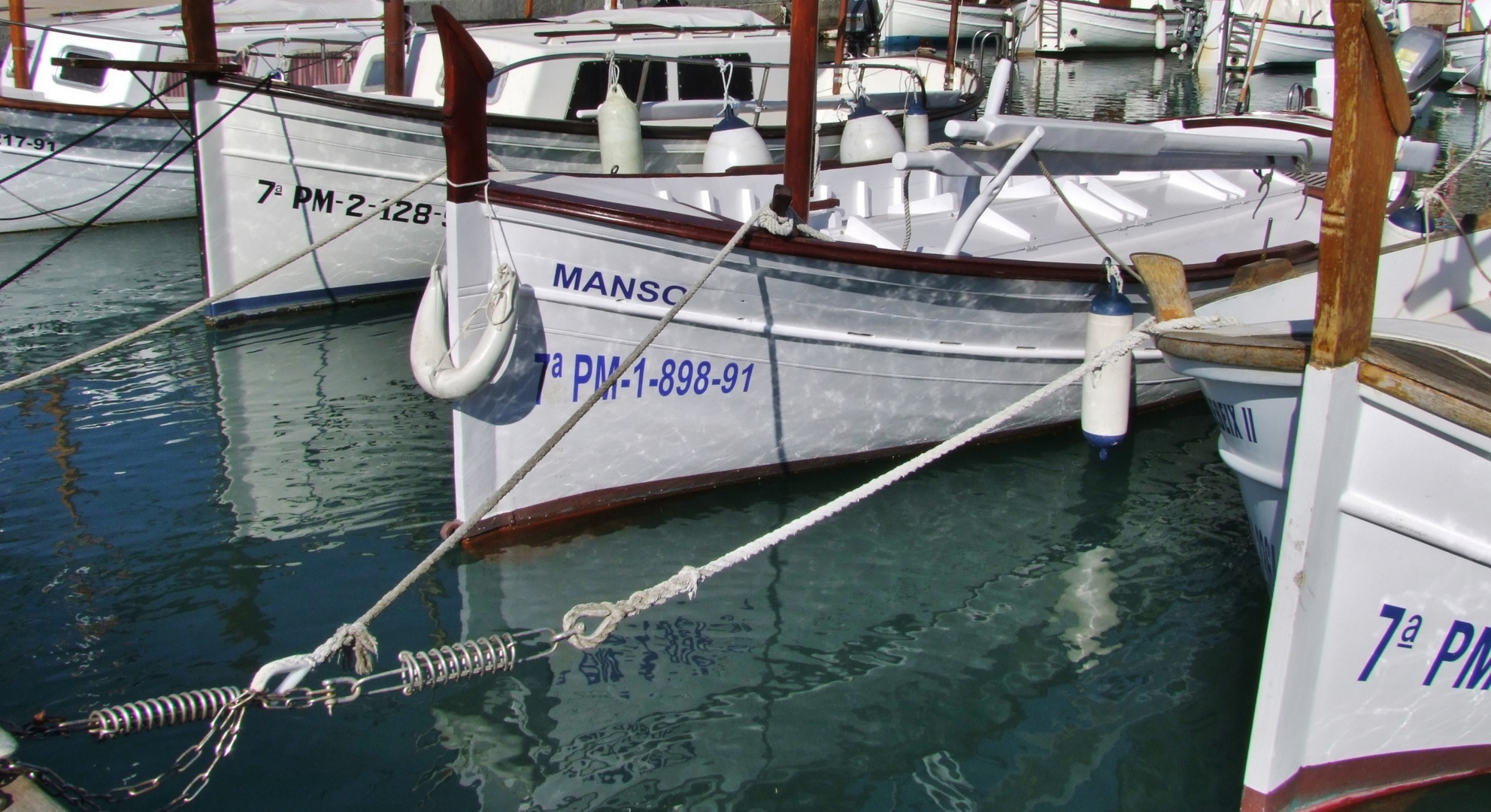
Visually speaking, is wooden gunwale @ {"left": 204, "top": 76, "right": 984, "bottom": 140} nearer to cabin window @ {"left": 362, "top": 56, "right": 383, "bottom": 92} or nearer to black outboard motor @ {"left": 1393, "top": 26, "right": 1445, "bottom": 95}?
cabin window @ {"left": 362, "top": 56, "right": 383, "bottom": 92}

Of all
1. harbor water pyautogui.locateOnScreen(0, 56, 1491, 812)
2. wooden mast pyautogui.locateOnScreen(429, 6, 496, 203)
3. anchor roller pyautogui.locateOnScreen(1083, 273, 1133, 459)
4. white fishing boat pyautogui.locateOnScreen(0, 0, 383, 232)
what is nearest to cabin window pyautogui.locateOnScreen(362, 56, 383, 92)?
white fishing boat pyautogui.locateOnScreen(0, 0, 383, 232)

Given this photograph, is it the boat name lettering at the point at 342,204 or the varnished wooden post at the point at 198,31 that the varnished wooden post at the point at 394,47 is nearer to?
the boat name lettering at the point at 342,204

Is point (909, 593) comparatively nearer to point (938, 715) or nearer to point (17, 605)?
point (938, 715)

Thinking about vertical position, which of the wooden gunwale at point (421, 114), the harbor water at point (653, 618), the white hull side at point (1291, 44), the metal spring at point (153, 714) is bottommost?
the harbor water at point (653, 618)

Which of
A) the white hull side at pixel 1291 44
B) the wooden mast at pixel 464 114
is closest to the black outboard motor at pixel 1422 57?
the wooden mast at pixel 464 114

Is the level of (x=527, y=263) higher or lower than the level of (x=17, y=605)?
higher

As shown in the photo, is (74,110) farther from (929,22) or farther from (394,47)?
(929,22)

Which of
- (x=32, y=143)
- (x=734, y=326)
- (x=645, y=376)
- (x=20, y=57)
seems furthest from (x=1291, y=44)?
(x=645, y=376)

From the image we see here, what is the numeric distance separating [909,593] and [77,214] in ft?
42.0

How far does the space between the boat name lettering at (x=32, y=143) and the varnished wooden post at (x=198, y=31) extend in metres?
4.74

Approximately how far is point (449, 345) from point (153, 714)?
9.83ft

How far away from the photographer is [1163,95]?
97.2 feet

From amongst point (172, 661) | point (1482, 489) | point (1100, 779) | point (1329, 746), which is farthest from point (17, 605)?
point (1482, 489)

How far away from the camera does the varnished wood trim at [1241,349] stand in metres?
3.91
